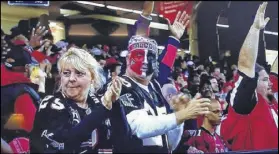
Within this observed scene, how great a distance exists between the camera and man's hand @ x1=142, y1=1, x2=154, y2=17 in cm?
414

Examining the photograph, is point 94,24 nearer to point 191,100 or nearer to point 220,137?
point 191,100

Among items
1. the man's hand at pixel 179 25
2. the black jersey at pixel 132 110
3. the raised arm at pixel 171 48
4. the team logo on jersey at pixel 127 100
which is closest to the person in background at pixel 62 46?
the black jersey at pixel 132 110

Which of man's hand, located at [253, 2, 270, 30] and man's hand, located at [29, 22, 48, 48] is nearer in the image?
man's hand, located at [29, 22, 48, 48]

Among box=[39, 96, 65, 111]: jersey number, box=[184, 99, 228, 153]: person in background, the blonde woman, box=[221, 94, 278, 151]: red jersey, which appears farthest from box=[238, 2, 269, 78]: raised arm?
box=[39, 96, 65, 111]: jersey number

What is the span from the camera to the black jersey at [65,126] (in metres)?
3.64

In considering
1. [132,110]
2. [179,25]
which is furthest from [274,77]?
[132,110]

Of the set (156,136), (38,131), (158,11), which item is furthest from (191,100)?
(38,131)

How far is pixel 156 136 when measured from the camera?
12.7 ft

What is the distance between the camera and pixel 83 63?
375 centimetres

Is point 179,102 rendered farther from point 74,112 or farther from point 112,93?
point 74,112

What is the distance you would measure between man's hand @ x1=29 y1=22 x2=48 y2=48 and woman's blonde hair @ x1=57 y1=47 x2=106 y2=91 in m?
0.21

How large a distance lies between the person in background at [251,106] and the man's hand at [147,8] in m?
0.71

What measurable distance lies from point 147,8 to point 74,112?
938 mm

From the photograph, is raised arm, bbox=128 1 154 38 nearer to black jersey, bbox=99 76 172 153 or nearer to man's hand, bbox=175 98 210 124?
black jersey, bbox=99 76 172 153
